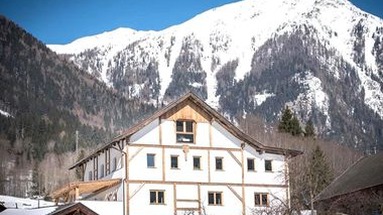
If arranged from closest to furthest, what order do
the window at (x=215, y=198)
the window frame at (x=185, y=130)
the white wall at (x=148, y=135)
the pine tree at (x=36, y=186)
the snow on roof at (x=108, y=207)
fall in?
the snow on roof at (x=108, y=207), the white wall at (x=148, y=135), the window at (x=215, y=198), the window frame at (x=185, y=130), the pine tree at (x=36, y=186)

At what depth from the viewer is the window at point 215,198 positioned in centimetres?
5941

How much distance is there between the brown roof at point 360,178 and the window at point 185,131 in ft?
43.8

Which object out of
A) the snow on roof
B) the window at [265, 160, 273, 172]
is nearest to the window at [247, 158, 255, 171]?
the window at [265, 160, 273, 172]

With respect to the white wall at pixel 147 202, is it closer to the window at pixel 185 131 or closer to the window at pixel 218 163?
the window at pixel 185 131

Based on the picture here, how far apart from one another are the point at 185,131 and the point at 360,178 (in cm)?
1501

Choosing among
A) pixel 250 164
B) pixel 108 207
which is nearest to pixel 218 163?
pixel 250 164

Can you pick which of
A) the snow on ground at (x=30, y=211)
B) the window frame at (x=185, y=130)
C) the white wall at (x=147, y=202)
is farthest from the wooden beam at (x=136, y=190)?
the snow on ground at (x=30, y=211)

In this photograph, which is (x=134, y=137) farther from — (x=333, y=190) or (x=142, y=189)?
(x=333, y=190)

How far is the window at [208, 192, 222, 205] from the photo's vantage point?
2339 inches

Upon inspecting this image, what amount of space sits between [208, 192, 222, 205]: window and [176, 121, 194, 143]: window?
4.41 metres

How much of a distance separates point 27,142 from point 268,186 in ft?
412

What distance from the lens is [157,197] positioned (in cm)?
5778

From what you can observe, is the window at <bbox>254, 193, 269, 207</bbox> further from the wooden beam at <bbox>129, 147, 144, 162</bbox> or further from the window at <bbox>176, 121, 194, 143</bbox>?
the wooden beam at <bbox>129, 147, 144, 162</bbox>

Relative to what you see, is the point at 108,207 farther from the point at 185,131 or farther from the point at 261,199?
the point at 261,199
